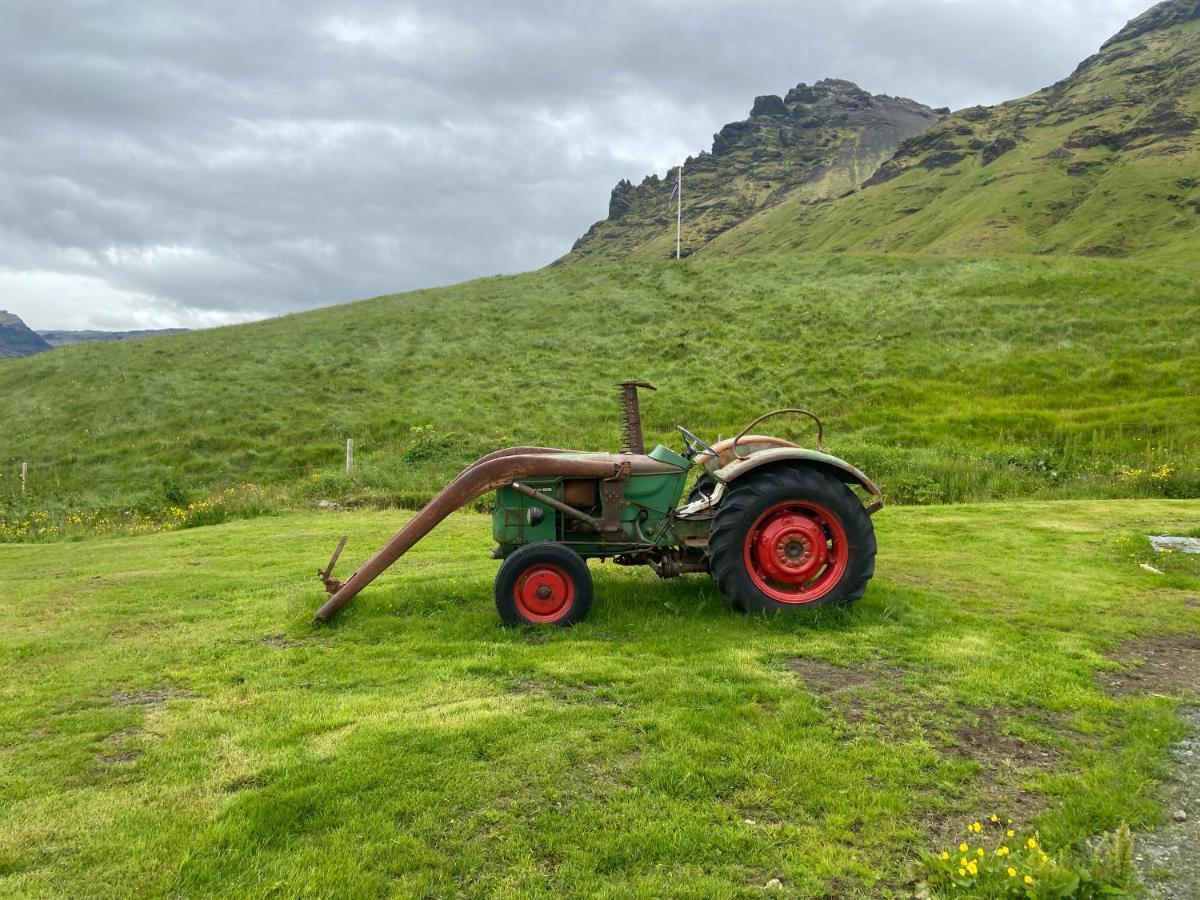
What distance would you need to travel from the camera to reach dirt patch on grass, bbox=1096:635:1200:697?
15.5 feet

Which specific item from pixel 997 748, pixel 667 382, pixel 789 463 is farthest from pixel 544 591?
pixel 667 382

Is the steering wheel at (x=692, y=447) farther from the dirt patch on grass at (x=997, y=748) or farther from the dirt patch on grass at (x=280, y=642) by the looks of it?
the dirt patch on grass at (x=280, y=642)

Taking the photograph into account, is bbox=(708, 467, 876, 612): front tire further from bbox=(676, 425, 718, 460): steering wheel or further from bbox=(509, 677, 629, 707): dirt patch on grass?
bbox=(509, 677, 629, 707): dirt patch on grass

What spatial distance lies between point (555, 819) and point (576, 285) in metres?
38.6

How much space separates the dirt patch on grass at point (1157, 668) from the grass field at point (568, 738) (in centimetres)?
6

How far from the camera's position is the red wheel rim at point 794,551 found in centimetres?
620

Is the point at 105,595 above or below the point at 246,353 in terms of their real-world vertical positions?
below

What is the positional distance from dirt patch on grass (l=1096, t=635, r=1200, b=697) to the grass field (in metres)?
0.06

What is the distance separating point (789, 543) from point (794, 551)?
92mm

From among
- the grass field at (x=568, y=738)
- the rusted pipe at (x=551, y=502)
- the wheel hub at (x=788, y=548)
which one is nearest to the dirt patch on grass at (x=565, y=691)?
the grass field at (x=568, y=738)

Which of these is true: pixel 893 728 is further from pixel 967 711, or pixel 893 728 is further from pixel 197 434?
pixel 197 434

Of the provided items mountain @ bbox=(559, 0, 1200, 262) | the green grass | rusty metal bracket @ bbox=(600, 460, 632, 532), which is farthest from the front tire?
mountain @ bbox=(559, 0, 1200, 262)

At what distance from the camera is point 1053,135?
147 m

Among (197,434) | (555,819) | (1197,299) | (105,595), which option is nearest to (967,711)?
(555,819)
